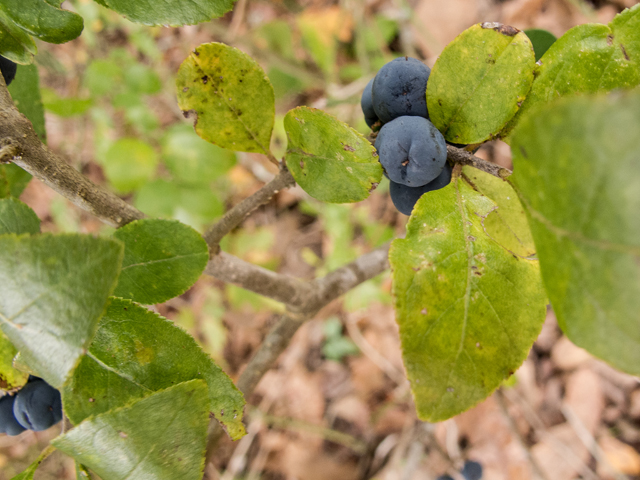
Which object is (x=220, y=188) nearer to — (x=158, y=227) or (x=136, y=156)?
(x=136, y=156)

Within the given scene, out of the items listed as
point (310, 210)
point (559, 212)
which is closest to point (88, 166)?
point (310, 210)

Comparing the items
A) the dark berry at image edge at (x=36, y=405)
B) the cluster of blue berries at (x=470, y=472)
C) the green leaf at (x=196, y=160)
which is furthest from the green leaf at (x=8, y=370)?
the green leaf at (x=196, y=160)

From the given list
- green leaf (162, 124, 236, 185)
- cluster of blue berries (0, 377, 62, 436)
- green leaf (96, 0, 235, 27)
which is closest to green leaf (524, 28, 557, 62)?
green leaf (96, 0, 235, 27)

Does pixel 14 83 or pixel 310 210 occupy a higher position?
pixel 14 83

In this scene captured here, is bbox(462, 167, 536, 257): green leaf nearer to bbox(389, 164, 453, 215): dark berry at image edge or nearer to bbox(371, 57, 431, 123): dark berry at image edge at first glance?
bbox(389, 164, 453, 215): dark berry at image edge

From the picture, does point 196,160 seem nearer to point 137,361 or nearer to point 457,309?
point 137,361

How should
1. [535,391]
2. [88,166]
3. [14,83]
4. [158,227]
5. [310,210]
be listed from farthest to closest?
[88,166] < [310,210] < [535,391] < [14,83] < [158,227]
